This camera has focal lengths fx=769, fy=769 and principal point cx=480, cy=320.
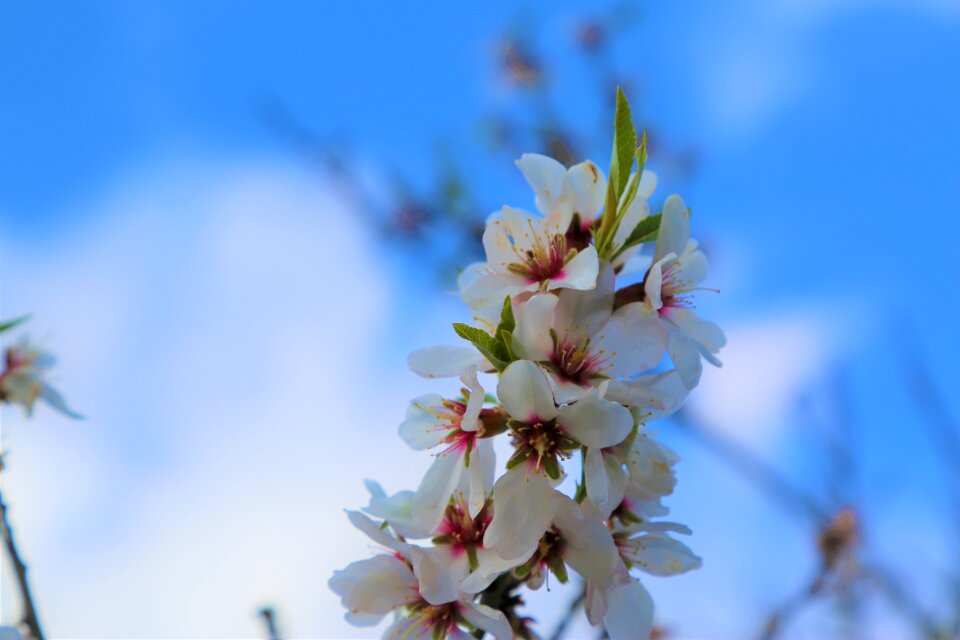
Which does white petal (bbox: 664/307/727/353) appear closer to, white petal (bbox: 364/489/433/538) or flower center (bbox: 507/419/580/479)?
flower center (bbox: 507/419/580/479)

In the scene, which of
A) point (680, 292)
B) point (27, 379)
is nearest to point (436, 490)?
point (680, 292)

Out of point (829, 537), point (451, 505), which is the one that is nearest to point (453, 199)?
point (829, 537)

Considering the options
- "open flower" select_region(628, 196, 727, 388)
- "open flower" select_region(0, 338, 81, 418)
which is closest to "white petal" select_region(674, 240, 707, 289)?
"open flower" select_region(628, 196, 727, 388)

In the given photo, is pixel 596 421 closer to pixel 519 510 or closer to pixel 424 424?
pixel 519 510

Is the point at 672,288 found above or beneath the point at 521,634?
above

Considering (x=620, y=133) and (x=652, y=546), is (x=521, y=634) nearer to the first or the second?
(x=652, y=546)

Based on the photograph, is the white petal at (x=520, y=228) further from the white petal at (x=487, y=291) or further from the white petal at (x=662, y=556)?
the white petal at (x=662, y=556)
